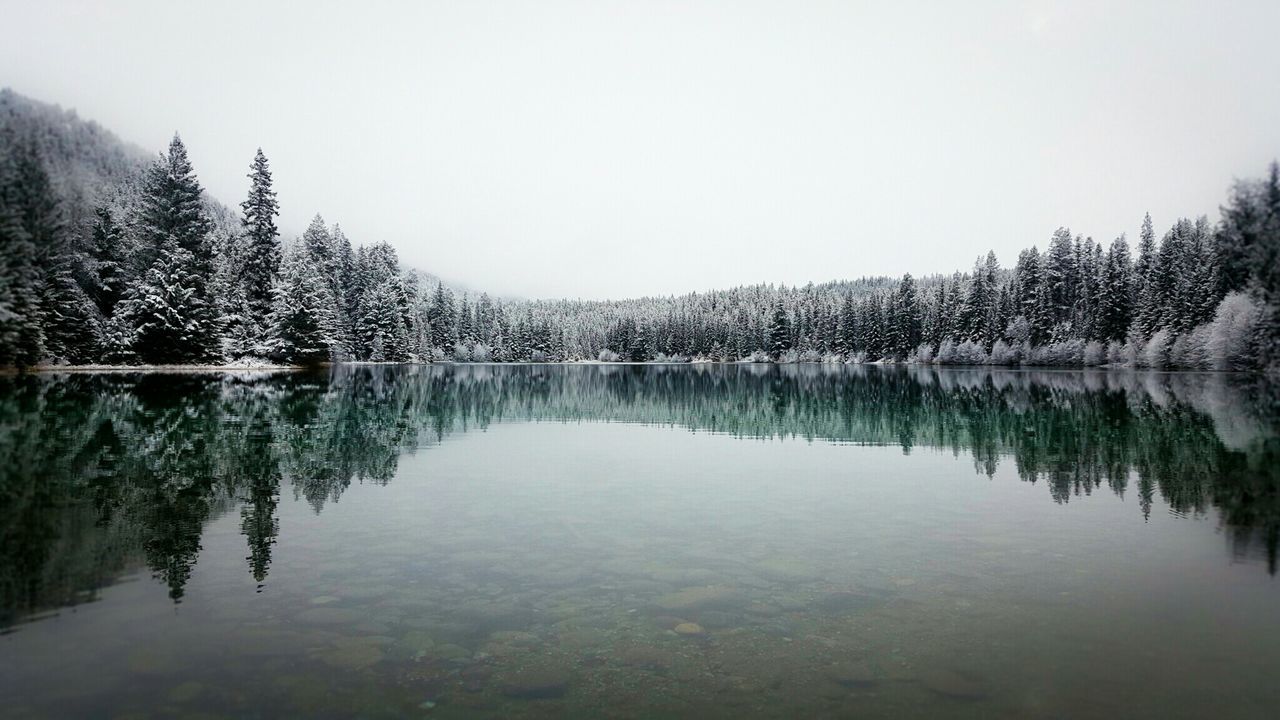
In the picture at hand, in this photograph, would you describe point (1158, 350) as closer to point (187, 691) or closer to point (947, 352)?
point (947, 352)

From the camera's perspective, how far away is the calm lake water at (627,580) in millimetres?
6672

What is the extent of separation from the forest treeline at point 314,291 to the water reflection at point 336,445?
451 cm

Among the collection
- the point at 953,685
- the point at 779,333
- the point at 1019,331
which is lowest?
the point at 953,685

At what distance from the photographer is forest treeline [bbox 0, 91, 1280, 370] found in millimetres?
24469

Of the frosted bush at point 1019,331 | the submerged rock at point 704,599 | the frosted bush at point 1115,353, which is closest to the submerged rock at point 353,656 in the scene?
the submerged rock at point 704,599

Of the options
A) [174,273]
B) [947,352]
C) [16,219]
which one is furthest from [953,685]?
[947,352]

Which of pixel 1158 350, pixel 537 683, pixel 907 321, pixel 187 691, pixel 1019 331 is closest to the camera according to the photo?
pixel 187 691

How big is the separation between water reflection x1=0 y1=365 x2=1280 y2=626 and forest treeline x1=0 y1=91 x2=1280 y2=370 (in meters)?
4.51

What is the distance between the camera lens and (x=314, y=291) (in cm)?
7369

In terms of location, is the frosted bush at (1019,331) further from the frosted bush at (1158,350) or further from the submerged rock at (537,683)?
the submerged rock at (537,683)

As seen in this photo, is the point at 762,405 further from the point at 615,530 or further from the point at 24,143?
the point at 24,143

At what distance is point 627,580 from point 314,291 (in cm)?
7254

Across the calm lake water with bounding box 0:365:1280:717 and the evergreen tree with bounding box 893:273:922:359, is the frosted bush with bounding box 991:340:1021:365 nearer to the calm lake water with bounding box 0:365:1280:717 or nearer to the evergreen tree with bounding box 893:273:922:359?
the evergreen tree with bounding box 893:273:922:359

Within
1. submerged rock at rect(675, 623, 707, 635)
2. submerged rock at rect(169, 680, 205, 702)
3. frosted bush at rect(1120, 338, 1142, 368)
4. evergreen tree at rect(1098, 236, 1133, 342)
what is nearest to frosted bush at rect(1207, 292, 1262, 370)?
frosted bush at rect(1120, 338, 1142, 368)
